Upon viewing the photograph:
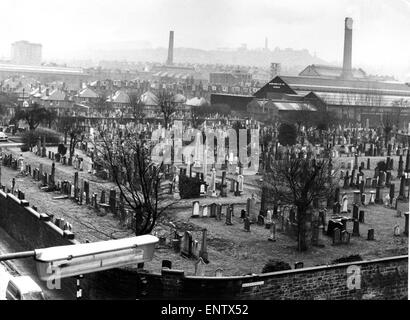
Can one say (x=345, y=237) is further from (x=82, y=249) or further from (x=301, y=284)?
(x=82, y=249)

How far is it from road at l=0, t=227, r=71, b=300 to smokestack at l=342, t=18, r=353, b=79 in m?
7.99

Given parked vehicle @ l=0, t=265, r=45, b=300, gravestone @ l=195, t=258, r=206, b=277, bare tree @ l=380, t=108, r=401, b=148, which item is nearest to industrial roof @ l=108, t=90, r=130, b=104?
bare tree @ l=380, t=108, r=401, b=148

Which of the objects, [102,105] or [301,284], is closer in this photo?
[301,284]

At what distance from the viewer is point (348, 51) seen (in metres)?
19.8

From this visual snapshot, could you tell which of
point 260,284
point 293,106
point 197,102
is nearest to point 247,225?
point 260,284

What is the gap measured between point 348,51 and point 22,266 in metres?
15.0

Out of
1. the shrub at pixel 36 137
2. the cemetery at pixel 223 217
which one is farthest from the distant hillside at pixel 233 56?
the cemetery at pixel 223 217

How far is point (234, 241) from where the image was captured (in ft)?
31.3

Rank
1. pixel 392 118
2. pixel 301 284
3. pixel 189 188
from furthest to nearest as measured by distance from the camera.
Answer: pixel 392 118, pixel 189 188, pixel 301 284

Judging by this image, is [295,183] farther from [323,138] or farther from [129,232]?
[323,138]

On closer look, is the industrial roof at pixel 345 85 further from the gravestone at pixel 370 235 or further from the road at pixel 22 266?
the road at pixel 22 266

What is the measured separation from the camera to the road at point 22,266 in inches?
254

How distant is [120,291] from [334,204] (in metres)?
6.59
